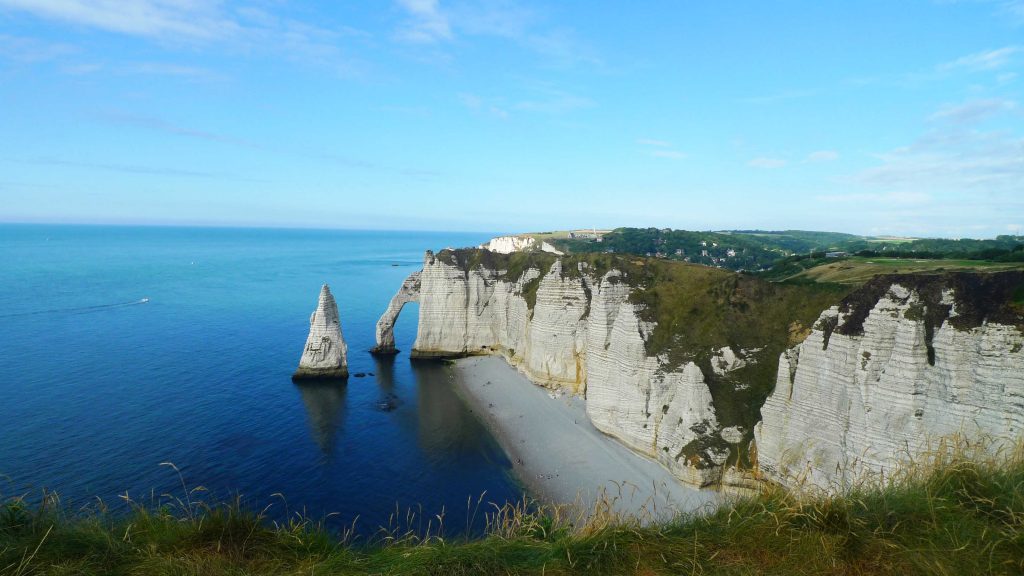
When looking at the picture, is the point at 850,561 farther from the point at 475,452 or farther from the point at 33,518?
the point at 475,452

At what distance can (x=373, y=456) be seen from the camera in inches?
1206

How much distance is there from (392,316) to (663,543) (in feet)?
176

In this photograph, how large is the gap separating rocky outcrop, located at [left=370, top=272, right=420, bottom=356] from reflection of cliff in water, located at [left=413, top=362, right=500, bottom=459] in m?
9.39

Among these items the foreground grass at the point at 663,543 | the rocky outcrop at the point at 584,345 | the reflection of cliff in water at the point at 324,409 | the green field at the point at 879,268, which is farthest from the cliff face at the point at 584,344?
the foreground grass at the point at 663,543

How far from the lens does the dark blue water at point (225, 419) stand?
25.9 metres

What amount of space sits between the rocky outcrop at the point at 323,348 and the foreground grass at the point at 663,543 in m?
41.7

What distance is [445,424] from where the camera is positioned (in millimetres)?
36469

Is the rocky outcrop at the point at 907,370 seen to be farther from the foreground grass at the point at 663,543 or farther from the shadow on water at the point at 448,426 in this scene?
the shadow on water at the point at 448,426

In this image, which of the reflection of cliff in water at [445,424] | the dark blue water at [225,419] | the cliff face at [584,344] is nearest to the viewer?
the dark blue water at [225,419]

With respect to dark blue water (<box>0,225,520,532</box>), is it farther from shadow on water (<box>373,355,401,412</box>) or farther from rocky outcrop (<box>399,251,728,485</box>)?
rocky outcrop (<box>399,251,728,485</box>)

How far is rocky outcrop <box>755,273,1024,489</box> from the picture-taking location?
17.2 m

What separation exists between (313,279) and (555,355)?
92.9 metres

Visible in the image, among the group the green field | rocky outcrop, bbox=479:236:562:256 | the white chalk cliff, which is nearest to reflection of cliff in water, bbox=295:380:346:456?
the white chalk cliff

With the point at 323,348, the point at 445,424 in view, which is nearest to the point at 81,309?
the point at 323,348
